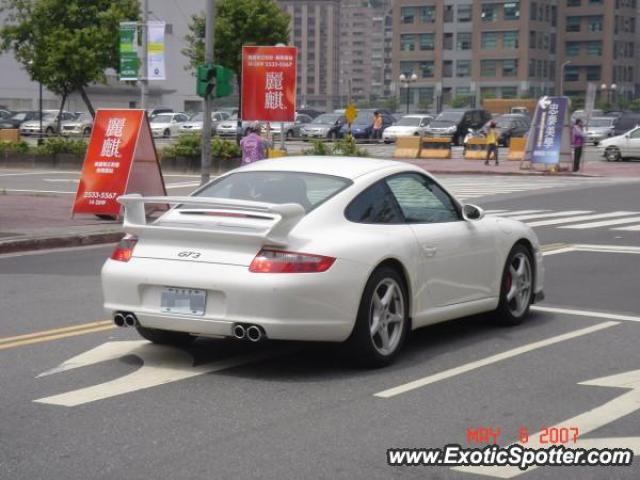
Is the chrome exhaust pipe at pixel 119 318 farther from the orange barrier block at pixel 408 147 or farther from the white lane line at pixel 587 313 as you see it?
the orange barrier block at pixel 408 147

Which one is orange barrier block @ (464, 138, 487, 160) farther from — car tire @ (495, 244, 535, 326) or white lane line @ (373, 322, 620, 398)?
white lane line @ (373, 322, 620, 398)

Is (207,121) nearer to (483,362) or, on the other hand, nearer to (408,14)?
(483,362)

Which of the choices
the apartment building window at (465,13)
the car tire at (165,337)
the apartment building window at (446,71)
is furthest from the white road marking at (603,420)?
the apartment building window at (446,71)

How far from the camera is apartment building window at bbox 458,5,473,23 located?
122500mm

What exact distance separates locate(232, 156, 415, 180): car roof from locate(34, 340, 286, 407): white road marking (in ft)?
4.55

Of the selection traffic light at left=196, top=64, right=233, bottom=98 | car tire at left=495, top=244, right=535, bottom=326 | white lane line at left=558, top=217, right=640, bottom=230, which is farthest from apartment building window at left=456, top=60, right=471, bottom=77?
car tire at left=495, top=244, right=535, bottom=326

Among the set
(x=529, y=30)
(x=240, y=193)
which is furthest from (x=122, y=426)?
(x=529, y=30)

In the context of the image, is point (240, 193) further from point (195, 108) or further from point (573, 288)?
point (195, 108)

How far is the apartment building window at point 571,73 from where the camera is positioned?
4993 inches

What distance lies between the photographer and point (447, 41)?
124500 millimetres

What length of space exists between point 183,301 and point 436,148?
40.7 metres

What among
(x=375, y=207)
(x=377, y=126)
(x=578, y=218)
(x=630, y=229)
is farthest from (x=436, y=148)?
(x=375, y=207)

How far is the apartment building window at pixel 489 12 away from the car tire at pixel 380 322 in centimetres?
11396

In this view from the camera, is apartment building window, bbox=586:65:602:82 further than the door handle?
Yes
